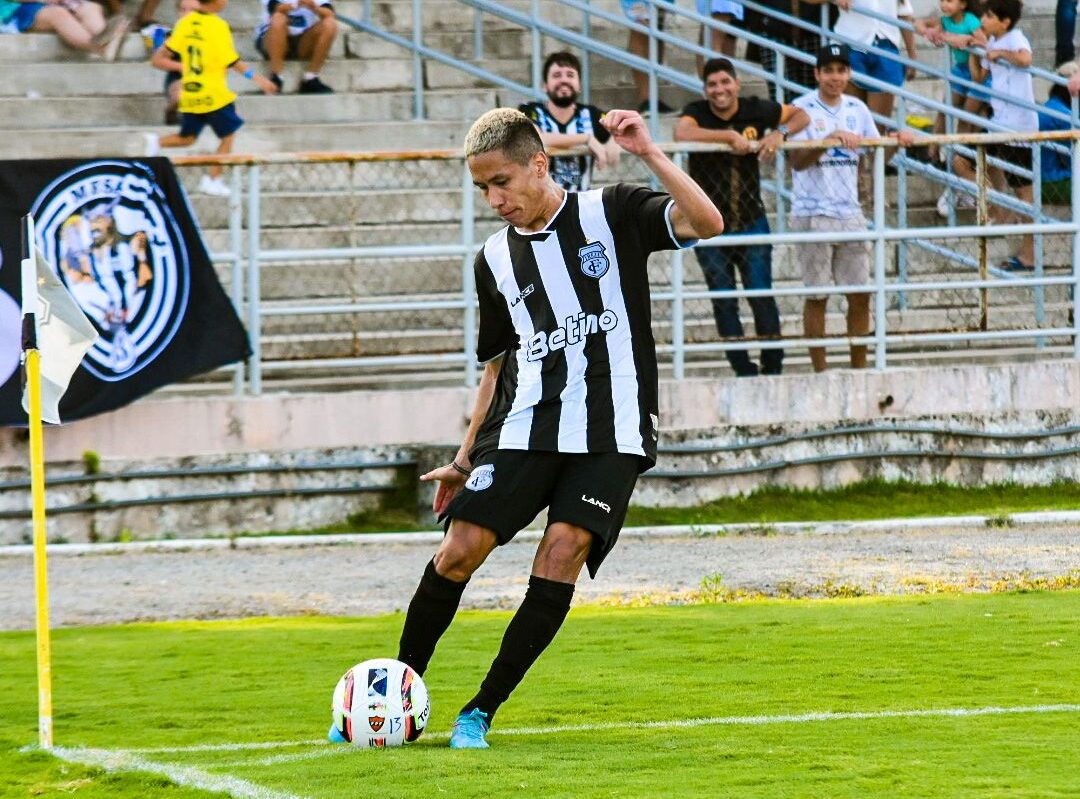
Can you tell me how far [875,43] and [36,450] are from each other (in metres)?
12.4

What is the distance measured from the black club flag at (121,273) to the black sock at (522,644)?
6766 millimetres

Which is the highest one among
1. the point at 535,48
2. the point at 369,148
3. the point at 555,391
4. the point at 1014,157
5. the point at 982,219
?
the point at 535,48

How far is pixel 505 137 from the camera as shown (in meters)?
6.13

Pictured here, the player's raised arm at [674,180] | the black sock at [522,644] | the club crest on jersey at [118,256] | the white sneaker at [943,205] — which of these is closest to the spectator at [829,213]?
the white sneaker at [943,205]

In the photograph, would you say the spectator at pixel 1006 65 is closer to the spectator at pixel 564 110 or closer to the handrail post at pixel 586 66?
the handrail post at pixel 586 66

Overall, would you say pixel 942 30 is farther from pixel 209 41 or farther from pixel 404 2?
pixel 209 41

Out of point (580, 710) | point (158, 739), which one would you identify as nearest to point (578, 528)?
point (580, 710)

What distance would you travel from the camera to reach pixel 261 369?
43.5 ft

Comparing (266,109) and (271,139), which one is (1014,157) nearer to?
(271,139)

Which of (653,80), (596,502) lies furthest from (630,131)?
(653,80)

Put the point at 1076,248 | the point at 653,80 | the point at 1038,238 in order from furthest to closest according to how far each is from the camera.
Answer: the point at 653,80, the point at 1038,238, the point at 1076,248

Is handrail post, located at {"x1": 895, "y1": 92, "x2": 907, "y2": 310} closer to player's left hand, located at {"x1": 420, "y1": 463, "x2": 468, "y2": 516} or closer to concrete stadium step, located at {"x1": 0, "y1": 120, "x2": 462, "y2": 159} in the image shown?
concrete stadium step, located at {"x1": 0, "y1": 120, "x2": 462, "y2": 159}

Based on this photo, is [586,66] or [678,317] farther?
[586,66]

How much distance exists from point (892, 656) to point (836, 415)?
599 cm
